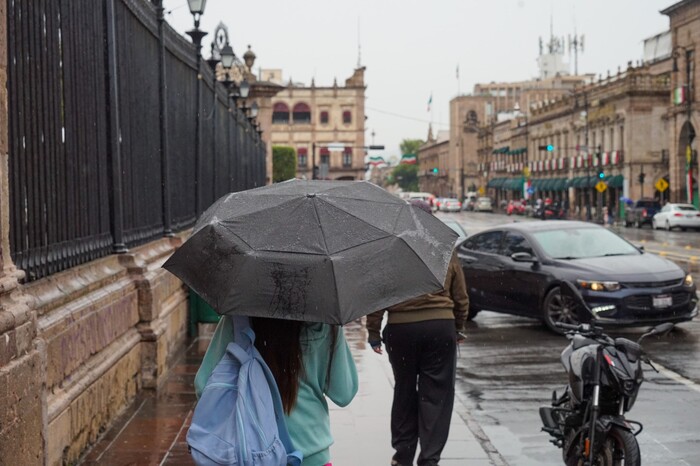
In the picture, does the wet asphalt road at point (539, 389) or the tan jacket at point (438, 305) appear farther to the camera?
the wet asphalt road at point (539, 389)

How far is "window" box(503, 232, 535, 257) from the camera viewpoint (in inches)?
577

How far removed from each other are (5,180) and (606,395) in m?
3.58

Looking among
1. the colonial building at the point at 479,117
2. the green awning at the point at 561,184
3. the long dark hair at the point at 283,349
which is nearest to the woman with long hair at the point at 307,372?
the long dark hair at the point at 283,349

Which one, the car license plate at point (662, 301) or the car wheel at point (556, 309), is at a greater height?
the car license plate at point (662, 301)

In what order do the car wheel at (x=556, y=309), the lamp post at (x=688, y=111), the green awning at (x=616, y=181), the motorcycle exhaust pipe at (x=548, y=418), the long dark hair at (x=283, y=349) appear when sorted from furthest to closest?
the green awning at (x=616, y=181) < the lamp post at (x=688, y=111) < the car wheel at (x=556, y=309) < the motorcycle exhaust pipe at (x=548, y=418) < the long dark hair at (x=283, y=349)

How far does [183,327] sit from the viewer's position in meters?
11.9

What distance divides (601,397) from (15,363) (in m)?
3.37

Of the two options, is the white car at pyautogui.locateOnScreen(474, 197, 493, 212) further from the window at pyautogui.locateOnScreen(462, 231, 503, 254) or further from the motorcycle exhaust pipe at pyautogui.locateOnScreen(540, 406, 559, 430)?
the motorcycle exhaust pipe at pyautogui.locateOnScreen(540, 406, 559, 430)

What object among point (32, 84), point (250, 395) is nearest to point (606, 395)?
point (250, 395)

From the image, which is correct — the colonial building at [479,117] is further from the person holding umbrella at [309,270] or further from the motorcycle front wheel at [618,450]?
the person holding umbrella at [309,270]

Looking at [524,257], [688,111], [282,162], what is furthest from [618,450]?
[282,162]

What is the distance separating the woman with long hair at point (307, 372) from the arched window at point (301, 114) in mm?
117707

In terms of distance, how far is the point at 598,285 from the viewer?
1314 centimetres

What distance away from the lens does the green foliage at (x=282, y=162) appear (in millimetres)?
67519
